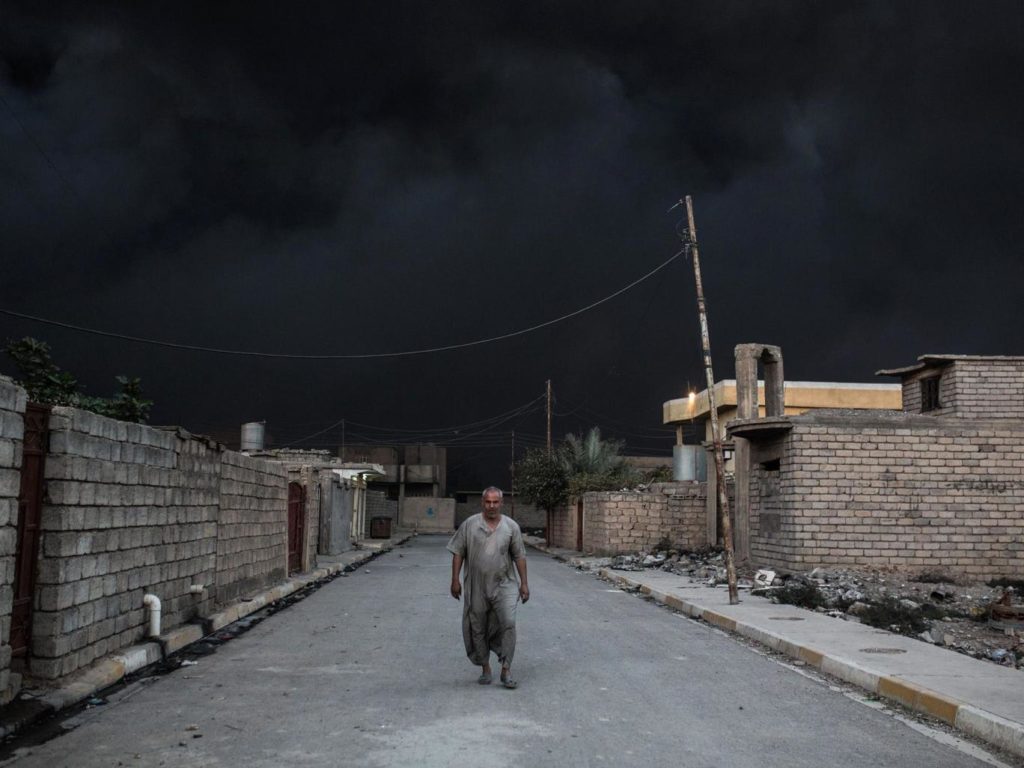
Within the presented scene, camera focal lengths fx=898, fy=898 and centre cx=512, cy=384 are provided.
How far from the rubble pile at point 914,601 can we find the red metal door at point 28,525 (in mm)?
9415

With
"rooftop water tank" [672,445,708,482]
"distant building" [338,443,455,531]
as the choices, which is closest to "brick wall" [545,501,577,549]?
"rooftop water tank" [672,445,708,482]

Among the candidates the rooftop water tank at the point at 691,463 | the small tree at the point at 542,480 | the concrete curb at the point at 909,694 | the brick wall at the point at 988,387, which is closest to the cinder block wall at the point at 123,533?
the concrete curb at the point at 909,694

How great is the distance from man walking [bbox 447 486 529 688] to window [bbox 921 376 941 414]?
18868 mm

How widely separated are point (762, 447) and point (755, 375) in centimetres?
280

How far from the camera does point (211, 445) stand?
11.9 meters

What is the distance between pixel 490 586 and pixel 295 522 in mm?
13890

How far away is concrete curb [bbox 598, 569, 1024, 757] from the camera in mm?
6108

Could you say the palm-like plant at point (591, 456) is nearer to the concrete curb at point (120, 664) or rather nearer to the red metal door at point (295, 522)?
the red metal door at point (295, 522)

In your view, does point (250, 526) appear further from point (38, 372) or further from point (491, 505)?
point (491, 505)

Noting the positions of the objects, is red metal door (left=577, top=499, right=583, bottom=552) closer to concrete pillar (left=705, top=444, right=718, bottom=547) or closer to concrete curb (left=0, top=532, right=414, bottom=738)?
concrete pillar (left=705, top=444, right=718, bottom=547)

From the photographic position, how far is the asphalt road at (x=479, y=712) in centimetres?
548

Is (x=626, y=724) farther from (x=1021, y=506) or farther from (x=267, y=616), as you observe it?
(x=1021, y=506)

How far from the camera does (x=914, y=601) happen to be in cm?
1459

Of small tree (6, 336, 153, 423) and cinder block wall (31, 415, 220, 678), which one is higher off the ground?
small tree (6, 336, 153, 423)
